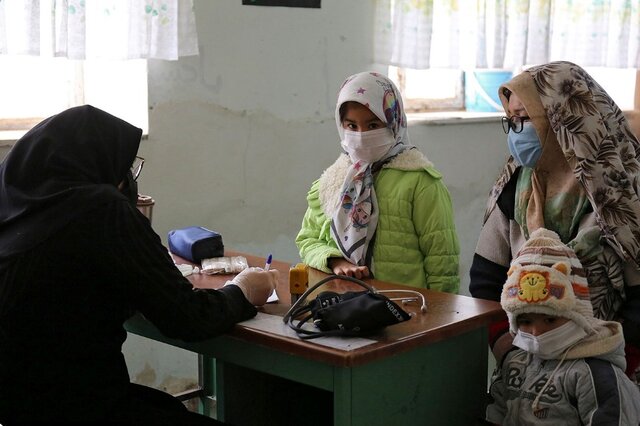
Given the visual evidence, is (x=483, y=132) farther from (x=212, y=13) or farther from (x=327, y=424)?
(x=327, y=424)

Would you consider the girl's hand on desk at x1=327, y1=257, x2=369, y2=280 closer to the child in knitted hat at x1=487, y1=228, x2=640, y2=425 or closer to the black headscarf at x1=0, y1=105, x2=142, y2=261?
the child in knitted hat at x1=487, y1=228, x2=640, y2=425

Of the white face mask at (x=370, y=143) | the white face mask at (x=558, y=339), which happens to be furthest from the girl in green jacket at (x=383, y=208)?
the white face mask at (x=558, y=339)

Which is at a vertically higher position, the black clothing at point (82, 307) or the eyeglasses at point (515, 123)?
the eyeglasses at point (515, 123)

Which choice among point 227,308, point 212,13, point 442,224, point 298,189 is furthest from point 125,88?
point 227,308

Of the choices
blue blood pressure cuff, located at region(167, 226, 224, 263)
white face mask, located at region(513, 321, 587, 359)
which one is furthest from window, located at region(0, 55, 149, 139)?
white face mask, located at region(513, 321, 587, 359)

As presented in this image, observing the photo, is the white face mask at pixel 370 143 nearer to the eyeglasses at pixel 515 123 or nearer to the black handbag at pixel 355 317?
the eyeglasses at pixel 515 123

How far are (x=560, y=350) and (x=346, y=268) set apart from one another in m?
0.69

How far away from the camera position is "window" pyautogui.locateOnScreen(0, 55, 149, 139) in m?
3.46

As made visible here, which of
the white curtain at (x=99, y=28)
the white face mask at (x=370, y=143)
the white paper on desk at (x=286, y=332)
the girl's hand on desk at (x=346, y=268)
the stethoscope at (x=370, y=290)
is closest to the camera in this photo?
the white paper on desk at (x=286, y=332)

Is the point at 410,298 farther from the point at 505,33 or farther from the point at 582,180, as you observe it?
the point at 505,33

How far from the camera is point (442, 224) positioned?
2.65 m

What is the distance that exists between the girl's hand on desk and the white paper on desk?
482mm

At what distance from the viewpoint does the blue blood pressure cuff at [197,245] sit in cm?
268

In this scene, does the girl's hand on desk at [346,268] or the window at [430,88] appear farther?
the window at [430,88]
